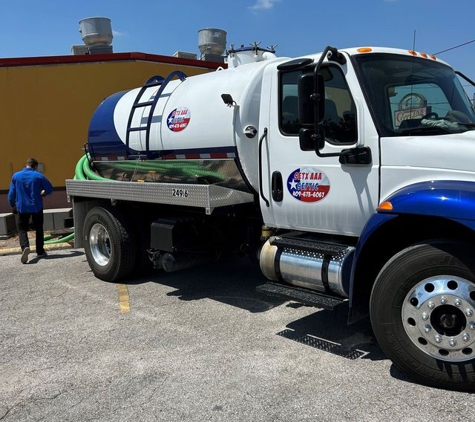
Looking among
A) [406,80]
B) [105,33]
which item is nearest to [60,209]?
[105,33]

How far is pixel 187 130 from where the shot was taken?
5508 millimetres

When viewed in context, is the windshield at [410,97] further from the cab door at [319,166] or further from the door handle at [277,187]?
the door handle at [277,187]

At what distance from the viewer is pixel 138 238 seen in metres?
6.51

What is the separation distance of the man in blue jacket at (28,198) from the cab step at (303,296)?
5.33m

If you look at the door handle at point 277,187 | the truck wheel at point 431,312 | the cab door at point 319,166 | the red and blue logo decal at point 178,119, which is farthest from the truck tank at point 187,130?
the truck wheel at point 431,312

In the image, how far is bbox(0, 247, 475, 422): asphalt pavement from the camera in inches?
127

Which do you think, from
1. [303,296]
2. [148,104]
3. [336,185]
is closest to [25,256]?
[148,104]

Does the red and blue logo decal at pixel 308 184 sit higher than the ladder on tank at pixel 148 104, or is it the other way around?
the ladder on tank at pixel 148 104

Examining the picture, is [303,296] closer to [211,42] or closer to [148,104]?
[148,104]

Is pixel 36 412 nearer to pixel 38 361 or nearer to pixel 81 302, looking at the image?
pixel 38 361

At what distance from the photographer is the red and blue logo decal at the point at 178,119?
554 centimetres

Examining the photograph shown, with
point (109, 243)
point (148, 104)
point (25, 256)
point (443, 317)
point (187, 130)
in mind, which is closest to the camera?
point (443, 317)

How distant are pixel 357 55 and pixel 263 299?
291 centimetres

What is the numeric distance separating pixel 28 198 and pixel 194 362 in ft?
18.6
